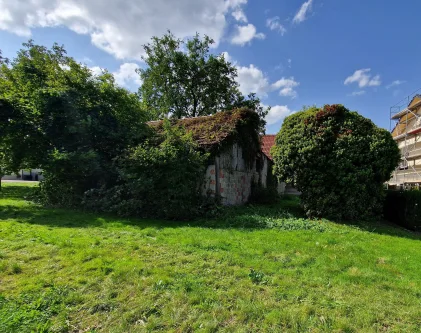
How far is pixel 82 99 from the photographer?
1076 centimetres

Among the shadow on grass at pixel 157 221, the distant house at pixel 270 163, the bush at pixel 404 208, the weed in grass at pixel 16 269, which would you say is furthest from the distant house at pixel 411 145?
the weed in grass at pixel 16 269

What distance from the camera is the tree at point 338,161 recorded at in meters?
8.94

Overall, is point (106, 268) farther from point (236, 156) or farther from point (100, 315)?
point (236, 156)

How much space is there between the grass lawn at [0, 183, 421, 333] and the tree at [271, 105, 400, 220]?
252 cm

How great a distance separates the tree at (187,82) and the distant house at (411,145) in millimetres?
14205

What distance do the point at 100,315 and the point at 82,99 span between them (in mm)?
9871

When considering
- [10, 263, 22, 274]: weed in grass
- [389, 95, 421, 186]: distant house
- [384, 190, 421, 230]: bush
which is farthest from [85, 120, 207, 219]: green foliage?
[389, 95, 421, 186]: distant house

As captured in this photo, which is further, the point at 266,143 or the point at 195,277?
the point at 266,143

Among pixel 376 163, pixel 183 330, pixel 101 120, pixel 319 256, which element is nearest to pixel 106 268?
pixel 183 330

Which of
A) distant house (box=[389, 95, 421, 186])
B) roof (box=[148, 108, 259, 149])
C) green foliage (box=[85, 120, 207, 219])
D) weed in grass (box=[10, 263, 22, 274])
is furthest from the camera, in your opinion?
distant house (box=[389, 95, 421, 186])

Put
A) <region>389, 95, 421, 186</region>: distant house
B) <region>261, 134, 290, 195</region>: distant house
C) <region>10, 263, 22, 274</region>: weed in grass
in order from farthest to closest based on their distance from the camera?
<region>389, 95, 421, 186</region>: distant house → <region>261, 134, 290, 195</region>: distant house → <region>10, 263, 22, 274</region>: weed in grass

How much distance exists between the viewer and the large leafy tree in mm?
10086

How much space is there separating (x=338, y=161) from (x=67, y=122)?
1062cm

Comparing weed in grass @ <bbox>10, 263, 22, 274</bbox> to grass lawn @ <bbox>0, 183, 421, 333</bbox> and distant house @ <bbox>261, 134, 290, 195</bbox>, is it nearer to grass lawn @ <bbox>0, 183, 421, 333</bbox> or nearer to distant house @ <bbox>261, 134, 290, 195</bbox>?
grass lawn @ <bbox>0, 183, 421, 333</bbox>
